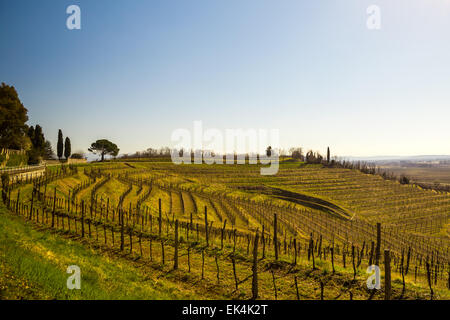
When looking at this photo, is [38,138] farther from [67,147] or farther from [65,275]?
[65,275]

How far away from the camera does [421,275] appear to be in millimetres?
20062

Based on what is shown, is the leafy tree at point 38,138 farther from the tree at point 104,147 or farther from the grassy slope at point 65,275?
the grassy slope at point 65,275

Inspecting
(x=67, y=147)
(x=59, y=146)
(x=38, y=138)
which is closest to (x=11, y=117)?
(x=38, y=138)

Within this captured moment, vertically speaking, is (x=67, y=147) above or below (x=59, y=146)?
below

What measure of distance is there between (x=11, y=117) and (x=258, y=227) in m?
34.8

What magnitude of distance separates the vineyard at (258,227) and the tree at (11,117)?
7.13 metres

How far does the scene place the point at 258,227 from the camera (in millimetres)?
29625

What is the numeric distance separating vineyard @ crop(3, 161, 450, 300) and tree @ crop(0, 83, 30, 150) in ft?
23.4

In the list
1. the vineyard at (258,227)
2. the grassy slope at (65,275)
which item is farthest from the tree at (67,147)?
the grassy slope at (65,275)

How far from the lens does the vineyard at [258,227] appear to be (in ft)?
39.2

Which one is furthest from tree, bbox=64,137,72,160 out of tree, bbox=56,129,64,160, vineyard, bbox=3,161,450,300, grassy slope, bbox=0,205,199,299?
grassy slope, bbox=0,205,199,299

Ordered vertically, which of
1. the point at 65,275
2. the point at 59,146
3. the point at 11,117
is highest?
the point at 11,117
